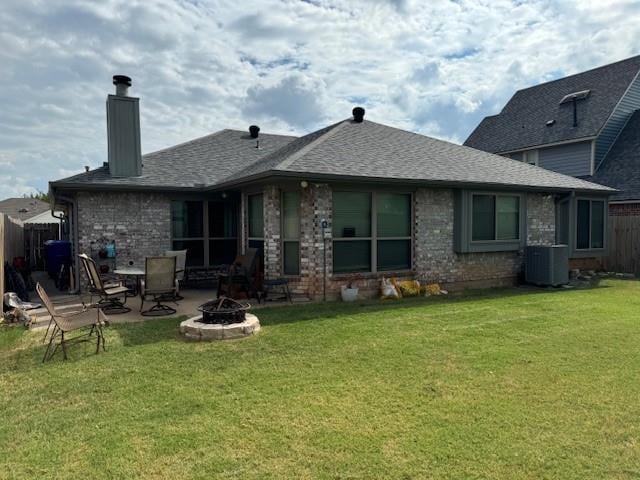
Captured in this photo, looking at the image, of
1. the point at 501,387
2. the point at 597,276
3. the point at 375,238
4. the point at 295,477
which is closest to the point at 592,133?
the point at 597,276

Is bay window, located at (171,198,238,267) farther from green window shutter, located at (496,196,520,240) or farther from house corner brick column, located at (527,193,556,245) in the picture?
house corner brick column, located at (527,193,556,245)

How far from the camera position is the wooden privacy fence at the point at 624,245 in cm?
1345

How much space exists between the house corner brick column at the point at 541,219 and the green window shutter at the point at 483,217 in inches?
50.6

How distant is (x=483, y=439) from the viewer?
3035 mm

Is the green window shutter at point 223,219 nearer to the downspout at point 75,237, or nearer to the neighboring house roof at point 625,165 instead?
the downspout at point 75,237

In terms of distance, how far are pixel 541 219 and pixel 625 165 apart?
7.87 meters

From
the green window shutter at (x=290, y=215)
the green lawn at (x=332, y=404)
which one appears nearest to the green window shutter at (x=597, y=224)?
the green lawn at (x=332, y=404)

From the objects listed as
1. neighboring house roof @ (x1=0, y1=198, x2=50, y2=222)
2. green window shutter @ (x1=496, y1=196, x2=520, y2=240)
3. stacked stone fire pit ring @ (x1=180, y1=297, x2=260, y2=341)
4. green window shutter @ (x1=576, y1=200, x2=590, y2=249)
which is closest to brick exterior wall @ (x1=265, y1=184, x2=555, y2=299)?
green window shutter @ (x1=496, y1=196, x2=520, y2=240)

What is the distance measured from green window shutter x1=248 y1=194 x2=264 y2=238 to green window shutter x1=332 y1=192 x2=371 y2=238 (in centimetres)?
176

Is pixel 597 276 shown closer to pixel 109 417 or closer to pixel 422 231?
pixel 422 231

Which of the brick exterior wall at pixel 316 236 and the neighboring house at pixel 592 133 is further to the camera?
the neighboring house at pixel 592 133

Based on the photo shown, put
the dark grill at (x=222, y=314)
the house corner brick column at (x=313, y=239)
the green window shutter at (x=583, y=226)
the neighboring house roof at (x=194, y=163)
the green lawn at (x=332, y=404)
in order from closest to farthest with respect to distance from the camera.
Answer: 1. the green lawn at (x=332, y=404)
2. the dark grill at (x=222, y=314)
3. the house corner brick column at (x=313, y=239)
4. the neighboring house roof at (x=194, y=163)
5. the green window shutter at (x=583, y=226)

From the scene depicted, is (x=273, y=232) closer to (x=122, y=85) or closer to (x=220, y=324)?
(x=220, y=324)

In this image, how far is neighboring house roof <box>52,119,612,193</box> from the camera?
8.40m
